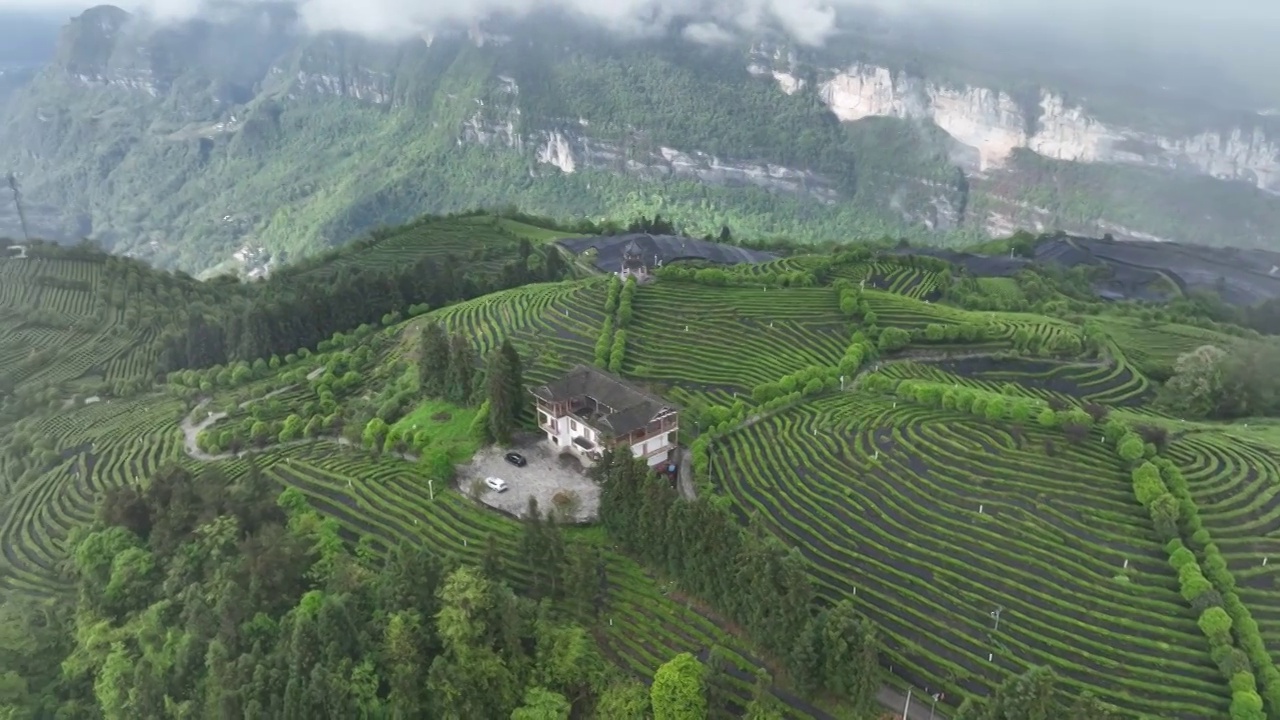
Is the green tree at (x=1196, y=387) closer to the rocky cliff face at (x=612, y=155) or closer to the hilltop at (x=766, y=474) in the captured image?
the hilltop at (x=766, y=474)

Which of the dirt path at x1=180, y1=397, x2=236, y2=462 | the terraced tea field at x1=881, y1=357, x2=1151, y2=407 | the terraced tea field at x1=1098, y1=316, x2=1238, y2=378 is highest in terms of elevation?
the terraced tea field at x1=881, y1=357, x2=1151, y2=407

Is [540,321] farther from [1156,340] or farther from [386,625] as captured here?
[1156,340]

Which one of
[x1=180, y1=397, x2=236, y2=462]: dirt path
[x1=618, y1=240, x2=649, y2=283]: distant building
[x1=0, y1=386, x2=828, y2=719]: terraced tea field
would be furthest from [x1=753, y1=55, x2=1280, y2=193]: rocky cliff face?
[x1=180, y1=397, x2=236, y2=462]: dirt path

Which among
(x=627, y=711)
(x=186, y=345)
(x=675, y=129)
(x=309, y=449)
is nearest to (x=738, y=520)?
(x=627, y=711)

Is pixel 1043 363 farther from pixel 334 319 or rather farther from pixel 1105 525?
pixel 334 319

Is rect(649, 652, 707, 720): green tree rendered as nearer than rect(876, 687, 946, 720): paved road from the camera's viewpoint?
Yes

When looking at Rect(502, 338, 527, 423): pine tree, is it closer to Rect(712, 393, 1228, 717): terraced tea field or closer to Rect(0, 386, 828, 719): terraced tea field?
Rect(0, 386, 828, 719): terraced tea field

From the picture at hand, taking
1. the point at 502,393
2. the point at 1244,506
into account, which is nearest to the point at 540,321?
the point at 502,393

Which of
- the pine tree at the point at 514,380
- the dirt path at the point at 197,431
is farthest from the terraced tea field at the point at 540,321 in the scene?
the dirt path at the point at 197,431
